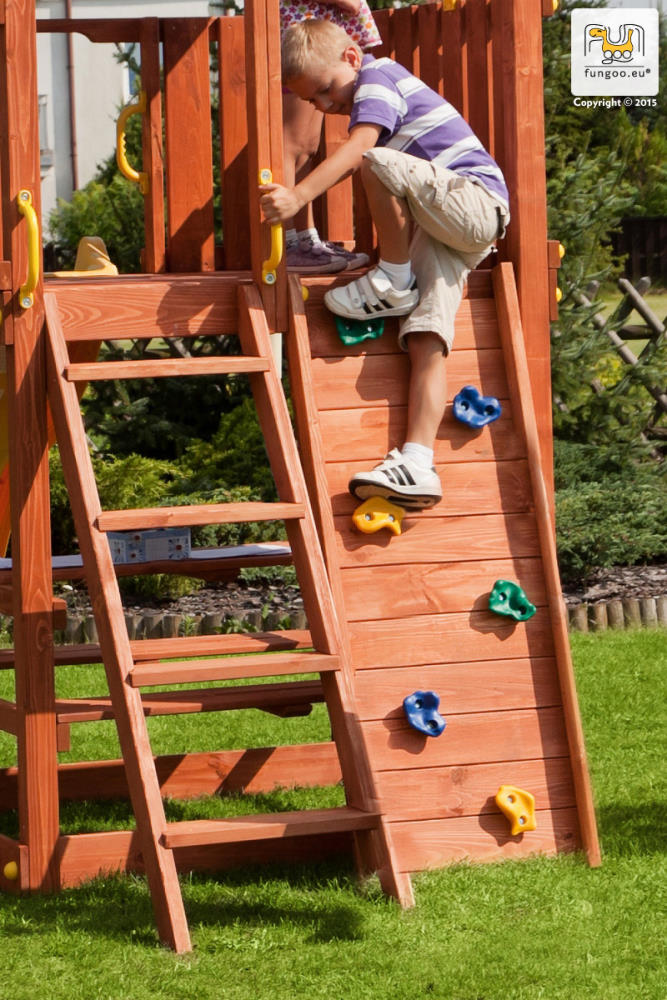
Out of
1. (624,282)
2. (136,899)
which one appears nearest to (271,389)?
(136,899)

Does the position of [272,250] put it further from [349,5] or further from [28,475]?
[349,5]

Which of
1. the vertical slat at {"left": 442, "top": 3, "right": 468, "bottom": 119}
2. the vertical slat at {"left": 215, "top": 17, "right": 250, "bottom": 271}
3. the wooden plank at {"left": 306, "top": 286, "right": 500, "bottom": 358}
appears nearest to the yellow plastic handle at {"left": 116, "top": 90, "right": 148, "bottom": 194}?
the vertical slat at {"left": 215, "top": 17, "right": 250, "bottom": 271}

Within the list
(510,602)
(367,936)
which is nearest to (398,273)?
(510,602)

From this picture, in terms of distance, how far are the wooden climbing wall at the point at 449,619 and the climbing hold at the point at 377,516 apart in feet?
0.15

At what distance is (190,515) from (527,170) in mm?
1882

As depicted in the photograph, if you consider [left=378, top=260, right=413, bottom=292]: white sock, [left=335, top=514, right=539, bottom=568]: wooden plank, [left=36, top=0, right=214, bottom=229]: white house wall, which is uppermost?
[left=36, top=0, right=214, bottom=229]: white house wall

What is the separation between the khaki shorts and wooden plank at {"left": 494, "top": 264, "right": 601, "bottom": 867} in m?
0.19

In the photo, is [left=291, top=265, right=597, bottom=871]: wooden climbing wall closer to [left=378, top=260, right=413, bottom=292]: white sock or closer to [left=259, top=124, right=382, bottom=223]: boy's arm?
[left=378, top=260, right=413, bottom=292]: white sock

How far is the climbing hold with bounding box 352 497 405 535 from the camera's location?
4.81 metres

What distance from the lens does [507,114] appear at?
5.34 m

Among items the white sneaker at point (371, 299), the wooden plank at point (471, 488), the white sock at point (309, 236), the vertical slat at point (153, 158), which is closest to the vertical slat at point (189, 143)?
the vertical slat at point (153, 158)

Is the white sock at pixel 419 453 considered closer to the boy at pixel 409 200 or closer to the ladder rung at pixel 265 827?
the boy at pixel 409 200

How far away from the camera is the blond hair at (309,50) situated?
5176 mm

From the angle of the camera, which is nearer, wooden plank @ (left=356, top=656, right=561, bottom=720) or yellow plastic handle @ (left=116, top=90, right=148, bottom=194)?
wooden plank @ (left=356, top=656, right=561, bottom=720)
